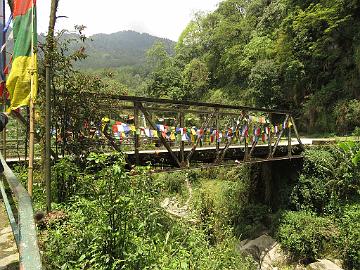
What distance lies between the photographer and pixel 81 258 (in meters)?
3.51

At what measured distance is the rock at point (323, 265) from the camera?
9.58 meters

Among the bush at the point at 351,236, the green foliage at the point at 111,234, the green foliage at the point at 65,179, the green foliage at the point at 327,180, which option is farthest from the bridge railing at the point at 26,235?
the green foliage at the point at 327,180

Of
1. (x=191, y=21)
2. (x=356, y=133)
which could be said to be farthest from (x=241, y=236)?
(x=191, y=21)

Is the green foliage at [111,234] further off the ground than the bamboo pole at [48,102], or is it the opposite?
the bamboo pole at [48,102]

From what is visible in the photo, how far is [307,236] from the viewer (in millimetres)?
10609

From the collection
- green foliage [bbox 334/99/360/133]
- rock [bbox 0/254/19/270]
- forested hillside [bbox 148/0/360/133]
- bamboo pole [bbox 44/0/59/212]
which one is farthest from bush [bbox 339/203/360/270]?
rock [bbox 0/254/19/270]

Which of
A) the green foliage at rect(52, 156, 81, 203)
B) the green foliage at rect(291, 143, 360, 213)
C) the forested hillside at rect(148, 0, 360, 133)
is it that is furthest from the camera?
the forested hillside at rect(148, 0, 360, 133)

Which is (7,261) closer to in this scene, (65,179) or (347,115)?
(65,179)

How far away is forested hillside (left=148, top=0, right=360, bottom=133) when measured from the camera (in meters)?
19.3

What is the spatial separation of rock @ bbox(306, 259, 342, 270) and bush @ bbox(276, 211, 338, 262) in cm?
49

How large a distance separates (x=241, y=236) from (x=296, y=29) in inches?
639

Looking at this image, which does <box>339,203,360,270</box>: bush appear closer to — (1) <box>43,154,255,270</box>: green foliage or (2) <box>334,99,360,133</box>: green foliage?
(1) <box>43,154,255,270</box>: green foliage

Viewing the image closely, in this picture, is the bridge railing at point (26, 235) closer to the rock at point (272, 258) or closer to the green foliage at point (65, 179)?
the green foliage at point (65, 179)

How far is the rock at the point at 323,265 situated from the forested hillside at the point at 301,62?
10066mm
